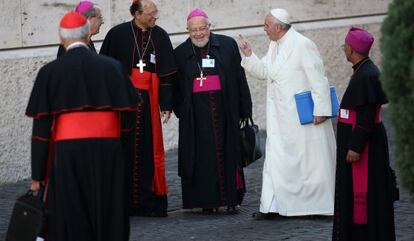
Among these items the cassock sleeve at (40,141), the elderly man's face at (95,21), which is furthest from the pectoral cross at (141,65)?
the cassock sleeve at (40,141)

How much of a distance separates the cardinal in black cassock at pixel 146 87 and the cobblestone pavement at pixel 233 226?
26cm

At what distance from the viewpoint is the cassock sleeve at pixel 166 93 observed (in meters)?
10.1

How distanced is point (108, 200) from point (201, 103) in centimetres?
297

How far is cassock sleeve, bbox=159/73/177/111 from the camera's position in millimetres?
10102

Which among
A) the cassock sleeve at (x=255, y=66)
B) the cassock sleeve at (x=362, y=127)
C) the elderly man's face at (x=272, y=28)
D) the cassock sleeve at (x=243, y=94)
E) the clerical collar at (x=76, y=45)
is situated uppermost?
the elderly man's face at (x=272, y=28)

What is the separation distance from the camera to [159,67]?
33.1ft

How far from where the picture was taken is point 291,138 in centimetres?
982

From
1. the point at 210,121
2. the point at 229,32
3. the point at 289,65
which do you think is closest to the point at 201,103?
the point at 210,121

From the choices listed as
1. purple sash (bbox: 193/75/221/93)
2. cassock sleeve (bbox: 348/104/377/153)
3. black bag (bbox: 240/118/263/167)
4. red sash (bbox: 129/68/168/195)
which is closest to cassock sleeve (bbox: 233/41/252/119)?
black bag (bbox: 240/118/263/167)

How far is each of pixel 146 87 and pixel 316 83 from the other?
1.49m

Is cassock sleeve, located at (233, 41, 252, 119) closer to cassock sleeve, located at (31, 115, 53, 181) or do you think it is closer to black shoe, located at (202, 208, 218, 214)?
black shoe, located at (202, 208, 218, 214)

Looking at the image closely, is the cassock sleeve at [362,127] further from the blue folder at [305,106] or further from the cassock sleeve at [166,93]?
the cassock sleeve at [166,93]

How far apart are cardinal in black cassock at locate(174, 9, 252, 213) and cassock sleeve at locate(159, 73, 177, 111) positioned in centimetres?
12

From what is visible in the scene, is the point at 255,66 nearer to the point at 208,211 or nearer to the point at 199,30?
the point at 199,30
